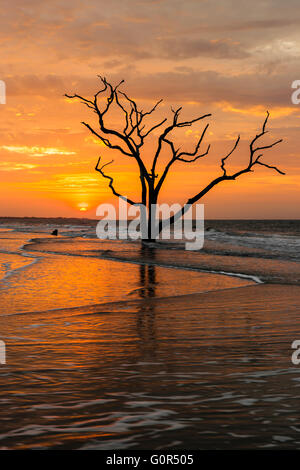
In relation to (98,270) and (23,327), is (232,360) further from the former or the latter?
(98,270)

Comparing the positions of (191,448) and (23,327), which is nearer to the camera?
(191,448)

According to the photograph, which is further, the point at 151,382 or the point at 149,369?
the point at 149,369

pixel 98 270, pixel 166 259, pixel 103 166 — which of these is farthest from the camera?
pixel 103 166

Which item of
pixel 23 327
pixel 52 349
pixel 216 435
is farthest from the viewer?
pixel 23 327

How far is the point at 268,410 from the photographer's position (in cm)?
372

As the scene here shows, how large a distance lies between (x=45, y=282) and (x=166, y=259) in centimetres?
757

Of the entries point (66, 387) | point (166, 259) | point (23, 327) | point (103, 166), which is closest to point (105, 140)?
point (103, 166)

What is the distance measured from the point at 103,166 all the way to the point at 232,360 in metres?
27.2

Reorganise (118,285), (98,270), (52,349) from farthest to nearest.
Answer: (98,270) → (118,285) → (52,349)

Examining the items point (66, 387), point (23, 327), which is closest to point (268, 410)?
point (66, 387)

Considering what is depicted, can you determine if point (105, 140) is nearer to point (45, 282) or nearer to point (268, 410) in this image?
point (45, 282)

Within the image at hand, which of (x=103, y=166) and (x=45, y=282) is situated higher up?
(x=103, y=166)

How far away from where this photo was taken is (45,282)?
38.7 ft
